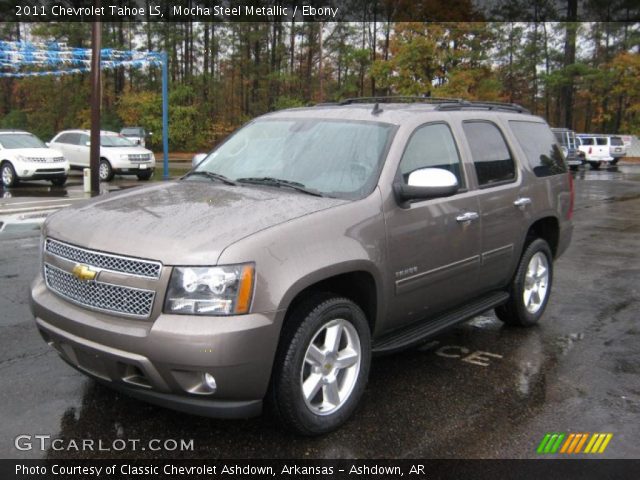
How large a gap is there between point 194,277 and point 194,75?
51006 millimetres

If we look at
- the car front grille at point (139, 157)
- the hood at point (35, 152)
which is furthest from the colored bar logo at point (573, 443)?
the car front grille at point (139, 157)

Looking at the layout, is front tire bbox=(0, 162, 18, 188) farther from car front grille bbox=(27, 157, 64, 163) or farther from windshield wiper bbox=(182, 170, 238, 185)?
windshield wiper bbox=(182, 170, 238, 185)

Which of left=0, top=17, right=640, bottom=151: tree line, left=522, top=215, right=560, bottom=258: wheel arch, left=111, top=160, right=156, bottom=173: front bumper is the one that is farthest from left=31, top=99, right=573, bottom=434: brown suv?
left=0, top=17, right=640, bottom=151: tree line

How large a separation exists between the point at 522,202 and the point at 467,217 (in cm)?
89

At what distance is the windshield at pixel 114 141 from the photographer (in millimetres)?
20828

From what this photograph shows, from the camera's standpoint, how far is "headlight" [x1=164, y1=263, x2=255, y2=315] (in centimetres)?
284

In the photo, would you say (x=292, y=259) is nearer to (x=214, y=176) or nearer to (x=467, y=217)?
(x=214, y=176)

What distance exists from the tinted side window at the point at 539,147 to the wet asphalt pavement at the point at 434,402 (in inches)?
55.4

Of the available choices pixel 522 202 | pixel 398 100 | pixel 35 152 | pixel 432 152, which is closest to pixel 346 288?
pixel 432 152

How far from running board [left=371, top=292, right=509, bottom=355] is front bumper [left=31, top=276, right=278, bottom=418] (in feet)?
3.20

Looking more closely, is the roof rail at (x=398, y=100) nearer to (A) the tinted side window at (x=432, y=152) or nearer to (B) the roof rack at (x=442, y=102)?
(B) the roof rack at (x=442, y=102)

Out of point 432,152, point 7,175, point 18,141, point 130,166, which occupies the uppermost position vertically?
point 18,141

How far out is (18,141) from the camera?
18234 mm
